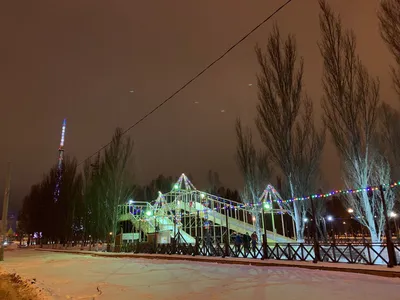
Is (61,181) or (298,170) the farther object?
(61,181)

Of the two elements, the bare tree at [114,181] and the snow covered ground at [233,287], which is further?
the bare tree at [114,181]

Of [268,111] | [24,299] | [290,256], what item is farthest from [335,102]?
[24,299]

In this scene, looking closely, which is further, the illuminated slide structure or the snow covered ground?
the illuminated slide structure

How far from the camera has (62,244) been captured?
46188 millimetres

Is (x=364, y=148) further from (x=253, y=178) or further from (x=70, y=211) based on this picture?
(x=70, y=211)

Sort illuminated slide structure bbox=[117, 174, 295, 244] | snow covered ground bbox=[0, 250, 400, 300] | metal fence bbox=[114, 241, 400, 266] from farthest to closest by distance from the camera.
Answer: illuminated slide structure bbox=[117, 174, 295, 244] → metal fence bbox=[114, 241, 400, 266] → snow covered ground bbox=[0, 250, 400, 300]

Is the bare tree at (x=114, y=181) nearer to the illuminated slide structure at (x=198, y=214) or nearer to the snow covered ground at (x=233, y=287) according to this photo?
the illuminated slide structure at (x=198, y=214)

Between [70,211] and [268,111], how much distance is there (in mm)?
37193

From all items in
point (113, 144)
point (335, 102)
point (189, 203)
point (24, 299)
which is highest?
point (113, 144)

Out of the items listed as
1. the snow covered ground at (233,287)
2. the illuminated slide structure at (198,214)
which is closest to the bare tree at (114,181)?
the illuminated slide structure at (198,214)

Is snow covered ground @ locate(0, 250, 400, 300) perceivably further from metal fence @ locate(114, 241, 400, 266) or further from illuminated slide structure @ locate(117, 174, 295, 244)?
illuminated slide structure @ locate(117, 174, 295, 244)

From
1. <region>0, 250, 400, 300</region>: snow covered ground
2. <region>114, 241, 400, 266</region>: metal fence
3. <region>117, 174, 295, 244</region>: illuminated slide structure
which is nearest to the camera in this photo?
<region>0, 250, 400, 300</region>: snow covered ground

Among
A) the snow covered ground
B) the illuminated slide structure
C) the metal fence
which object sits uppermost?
the illuminated slide structure

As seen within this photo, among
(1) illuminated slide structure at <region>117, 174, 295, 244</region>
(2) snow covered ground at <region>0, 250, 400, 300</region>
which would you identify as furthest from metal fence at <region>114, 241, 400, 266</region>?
(2) snow covered ground at <region>0, 250, 400, 300</region>
